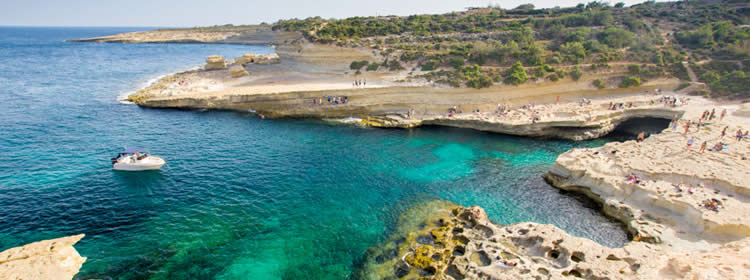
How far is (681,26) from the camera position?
64.9 m

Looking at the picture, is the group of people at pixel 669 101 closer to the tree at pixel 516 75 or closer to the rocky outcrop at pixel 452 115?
the rocky outcrop at pixel 452 115

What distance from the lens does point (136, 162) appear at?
2792 centimetres

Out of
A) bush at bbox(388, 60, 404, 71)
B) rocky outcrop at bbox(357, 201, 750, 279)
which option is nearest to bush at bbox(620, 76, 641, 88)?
bush at bbox(388, 60, 404, 71)

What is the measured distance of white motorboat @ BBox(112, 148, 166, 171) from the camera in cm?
2777

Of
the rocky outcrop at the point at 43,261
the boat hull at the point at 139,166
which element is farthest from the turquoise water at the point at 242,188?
the rocky outcrop at the point at 43,261

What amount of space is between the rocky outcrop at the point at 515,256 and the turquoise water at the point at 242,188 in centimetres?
202

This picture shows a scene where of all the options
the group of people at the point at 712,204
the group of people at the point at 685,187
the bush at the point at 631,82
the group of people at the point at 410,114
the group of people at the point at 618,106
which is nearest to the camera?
the group of people at the point at 712,204

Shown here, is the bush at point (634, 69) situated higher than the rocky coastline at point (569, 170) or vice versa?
the bush at point (634, 69)

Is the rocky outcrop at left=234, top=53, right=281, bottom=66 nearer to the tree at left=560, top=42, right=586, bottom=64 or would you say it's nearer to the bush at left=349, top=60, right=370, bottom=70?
the bush at left=349, top=60, right=370, bottom=70

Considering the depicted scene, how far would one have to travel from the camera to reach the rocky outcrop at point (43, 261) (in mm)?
15102

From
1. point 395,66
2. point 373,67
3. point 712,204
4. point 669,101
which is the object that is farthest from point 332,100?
point 669,101

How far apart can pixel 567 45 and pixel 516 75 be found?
15.6 metres

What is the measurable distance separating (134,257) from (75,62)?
8864 centimetres

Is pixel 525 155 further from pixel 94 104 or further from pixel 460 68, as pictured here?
pixel 94 104
